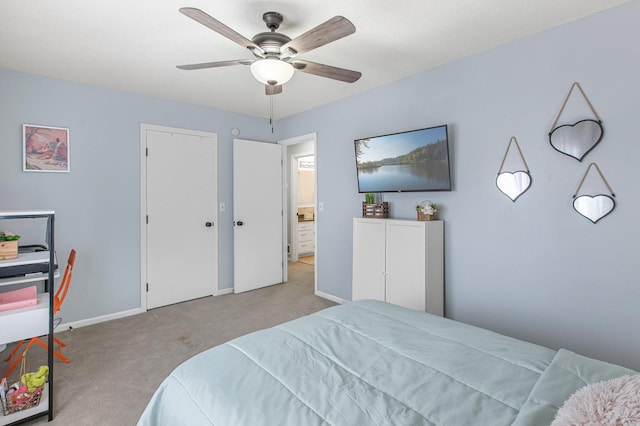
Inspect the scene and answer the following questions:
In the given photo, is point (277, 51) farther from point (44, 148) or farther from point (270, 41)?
point (44, 148)

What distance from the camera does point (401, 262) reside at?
9.80 ft

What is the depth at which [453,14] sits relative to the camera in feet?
6.95

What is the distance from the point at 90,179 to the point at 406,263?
3313 mm

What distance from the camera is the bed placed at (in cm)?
103

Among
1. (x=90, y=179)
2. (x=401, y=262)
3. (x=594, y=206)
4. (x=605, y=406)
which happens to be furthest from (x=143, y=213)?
(x=594, y=206)

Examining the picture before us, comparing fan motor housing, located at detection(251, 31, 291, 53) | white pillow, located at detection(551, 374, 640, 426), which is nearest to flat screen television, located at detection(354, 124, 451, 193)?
fan motor housing, located at detection(251, 31, 291, 53)

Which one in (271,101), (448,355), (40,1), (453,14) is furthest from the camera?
(271,101)

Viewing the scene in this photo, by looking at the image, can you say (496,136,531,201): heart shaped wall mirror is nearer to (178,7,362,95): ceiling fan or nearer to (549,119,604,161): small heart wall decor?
(549,119,604,161): small heart wall decor

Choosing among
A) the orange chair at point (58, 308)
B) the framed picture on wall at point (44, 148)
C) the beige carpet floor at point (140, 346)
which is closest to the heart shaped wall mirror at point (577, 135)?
the beige carpet floor at point (140, 346)

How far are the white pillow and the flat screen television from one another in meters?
2.12

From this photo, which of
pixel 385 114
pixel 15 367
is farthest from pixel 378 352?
pixel 15 367

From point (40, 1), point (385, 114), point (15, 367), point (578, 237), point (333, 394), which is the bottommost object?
point (15, 367)

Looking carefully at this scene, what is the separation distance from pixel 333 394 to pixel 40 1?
107 inches

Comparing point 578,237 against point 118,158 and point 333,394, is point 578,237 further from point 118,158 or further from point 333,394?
point 118,158
